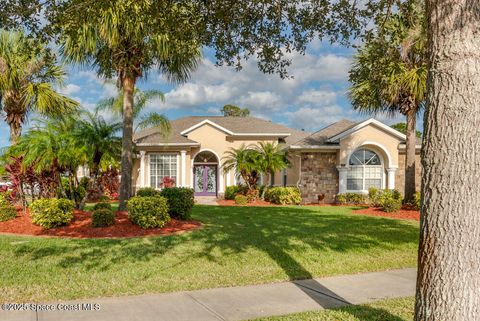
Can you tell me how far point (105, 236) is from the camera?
10117 mm

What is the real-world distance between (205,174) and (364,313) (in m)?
22.6

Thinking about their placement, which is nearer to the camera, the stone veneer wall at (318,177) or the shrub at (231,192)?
the stone veneer wall at (318,177)

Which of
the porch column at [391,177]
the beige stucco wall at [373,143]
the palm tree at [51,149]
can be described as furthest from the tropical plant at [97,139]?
the porch column at [391,177]

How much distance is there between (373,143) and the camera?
2327cm

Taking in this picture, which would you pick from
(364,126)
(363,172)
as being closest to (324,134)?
(364,126)

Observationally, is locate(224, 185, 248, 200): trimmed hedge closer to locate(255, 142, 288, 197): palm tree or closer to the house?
the house

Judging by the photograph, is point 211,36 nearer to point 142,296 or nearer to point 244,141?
point 142,296

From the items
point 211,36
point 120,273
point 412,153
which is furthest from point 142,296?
point 412,153

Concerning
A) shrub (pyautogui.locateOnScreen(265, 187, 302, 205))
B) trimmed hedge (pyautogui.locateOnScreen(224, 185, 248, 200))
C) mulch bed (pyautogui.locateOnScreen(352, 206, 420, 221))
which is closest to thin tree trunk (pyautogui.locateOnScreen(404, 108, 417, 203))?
mulch bed (pyautogui.locateOnScreen(352, 206, 420, 221))

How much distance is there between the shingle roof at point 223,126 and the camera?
25.1 meters

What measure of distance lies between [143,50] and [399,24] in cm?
822

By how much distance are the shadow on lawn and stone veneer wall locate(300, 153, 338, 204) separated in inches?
359

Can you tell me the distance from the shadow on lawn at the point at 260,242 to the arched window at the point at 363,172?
30.4 ft

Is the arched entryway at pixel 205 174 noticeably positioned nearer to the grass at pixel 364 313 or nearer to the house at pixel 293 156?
the house at pixel 293 156
